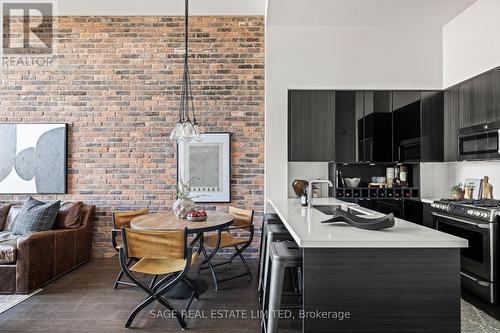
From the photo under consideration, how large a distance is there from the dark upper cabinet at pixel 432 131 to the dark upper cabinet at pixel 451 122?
0.06 m

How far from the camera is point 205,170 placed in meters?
4.58

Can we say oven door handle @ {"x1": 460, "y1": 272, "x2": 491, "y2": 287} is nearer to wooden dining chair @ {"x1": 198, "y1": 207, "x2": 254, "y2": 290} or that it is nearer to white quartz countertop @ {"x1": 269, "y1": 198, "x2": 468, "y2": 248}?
white quartz countertop @ {"x1": 269, "y1": 198, "x2": 468, "y2": 248}

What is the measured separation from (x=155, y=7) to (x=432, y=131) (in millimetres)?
4109

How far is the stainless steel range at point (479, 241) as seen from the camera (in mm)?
2875

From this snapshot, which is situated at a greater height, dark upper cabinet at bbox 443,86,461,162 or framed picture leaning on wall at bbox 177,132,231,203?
dark upper cabinet at bbox 443,86,461,162

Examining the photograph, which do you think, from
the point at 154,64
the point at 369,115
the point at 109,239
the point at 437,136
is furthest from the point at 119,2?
the point at 437,136

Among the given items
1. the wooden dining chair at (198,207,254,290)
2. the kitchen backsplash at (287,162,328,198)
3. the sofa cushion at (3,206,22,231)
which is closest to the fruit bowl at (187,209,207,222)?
the wooden dining chair at (198,207,254,290)

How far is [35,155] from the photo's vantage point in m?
4.55

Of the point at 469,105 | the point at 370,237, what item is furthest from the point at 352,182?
the point at 370,237

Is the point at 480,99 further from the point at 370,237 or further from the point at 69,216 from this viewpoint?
the point at 69,216

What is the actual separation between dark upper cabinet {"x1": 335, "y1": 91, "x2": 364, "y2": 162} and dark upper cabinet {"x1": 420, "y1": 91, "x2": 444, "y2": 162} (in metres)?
0.82

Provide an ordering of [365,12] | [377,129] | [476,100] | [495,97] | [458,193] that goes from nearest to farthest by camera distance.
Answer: [495,97], [476,100], [458,193], [365,12], [377,129]

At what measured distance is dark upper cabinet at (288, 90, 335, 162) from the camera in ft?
14.3

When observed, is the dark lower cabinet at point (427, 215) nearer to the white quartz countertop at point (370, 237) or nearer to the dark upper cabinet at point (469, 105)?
the dark upper cabinet at point (469, 105)
